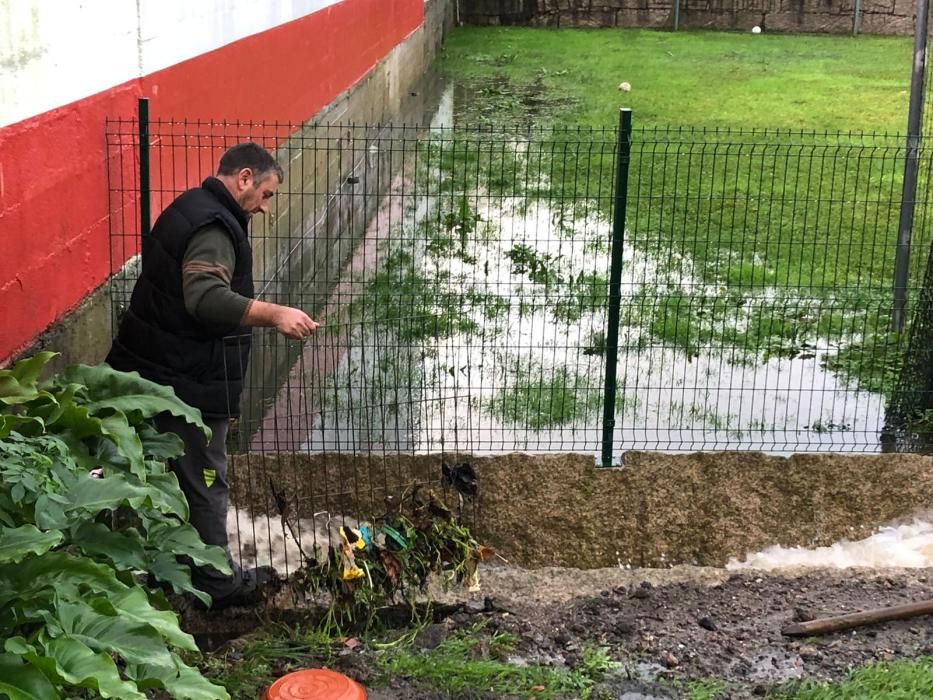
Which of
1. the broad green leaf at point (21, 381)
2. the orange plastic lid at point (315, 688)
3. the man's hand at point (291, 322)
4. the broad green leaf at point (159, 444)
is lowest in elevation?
the orange plastic lid at point (315, 688)

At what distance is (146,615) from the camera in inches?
129

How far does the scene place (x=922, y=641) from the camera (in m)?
4.70

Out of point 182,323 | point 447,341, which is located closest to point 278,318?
point 182,323

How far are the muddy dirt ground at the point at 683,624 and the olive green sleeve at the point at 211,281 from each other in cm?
143

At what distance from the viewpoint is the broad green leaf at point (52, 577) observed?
3.20m

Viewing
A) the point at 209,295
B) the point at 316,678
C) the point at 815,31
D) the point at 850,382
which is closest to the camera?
the point at 316,678

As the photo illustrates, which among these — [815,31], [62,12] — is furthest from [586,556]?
[815,31]

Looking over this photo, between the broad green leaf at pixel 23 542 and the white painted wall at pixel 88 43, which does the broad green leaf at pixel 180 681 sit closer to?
the broad green leaf at pixel 23 542

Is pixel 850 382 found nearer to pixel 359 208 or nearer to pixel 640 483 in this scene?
pixel 640 483

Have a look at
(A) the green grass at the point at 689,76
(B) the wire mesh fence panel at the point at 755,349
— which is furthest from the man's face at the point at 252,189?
(A) the green grass at the point at 689,76

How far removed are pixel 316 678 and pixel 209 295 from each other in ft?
4.79

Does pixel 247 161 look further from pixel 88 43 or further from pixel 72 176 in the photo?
pixel 88 43

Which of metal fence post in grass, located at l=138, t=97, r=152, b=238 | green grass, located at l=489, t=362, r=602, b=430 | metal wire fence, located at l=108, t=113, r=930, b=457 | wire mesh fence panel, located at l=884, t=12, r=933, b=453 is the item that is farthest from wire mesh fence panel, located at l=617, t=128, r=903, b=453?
metal fence post in grass, located at l=138, t=97, r=152, b=238

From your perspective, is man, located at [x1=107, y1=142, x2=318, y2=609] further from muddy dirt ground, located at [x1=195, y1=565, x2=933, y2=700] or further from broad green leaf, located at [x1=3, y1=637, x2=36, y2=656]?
broad green leaf, located at [x1=3, y1=637, x2=36, y2=656]
